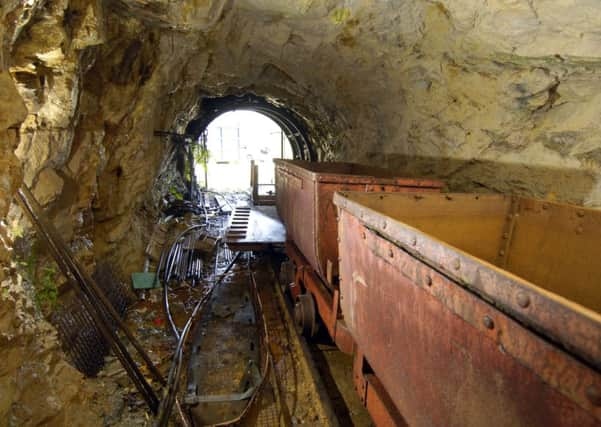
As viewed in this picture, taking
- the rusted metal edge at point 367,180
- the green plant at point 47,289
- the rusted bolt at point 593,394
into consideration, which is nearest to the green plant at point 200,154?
the green plant at point 47,289

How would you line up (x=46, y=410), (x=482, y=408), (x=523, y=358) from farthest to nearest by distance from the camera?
(x=46, y=410) → (x=482, y=408) → (x=523, y=358)

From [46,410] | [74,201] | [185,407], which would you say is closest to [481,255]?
[185,407]

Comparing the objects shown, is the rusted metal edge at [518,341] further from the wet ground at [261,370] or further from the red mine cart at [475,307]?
the wet ground at [261,370]

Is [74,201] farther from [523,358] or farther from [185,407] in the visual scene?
[523,358]

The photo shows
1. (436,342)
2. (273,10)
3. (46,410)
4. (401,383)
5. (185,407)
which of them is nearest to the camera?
(436,342)

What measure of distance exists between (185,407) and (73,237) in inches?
100

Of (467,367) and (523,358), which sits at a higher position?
(523,358)

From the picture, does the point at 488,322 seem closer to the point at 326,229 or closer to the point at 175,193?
the point at 326,229

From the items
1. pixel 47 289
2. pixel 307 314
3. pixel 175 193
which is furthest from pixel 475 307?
pixel 175 193

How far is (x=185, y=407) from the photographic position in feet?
10.2

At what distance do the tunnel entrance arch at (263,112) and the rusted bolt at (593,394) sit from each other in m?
10.4

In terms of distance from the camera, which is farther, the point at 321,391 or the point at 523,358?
the point at 321,391

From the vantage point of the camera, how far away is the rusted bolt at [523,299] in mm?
816

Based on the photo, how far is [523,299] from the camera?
2.71ft
